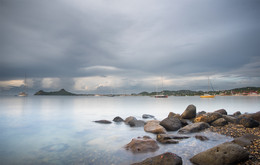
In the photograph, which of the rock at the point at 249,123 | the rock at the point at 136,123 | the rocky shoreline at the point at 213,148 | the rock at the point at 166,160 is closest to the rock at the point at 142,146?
the rocky shoreline at the point at 213,148

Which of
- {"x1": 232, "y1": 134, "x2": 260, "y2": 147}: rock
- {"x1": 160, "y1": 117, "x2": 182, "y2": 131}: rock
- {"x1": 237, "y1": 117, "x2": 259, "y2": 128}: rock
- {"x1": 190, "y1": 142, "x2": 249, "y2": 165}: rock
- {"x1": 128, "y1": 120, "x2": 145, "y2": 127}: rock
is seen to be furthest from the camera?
{"x1": 128, "y1": 120, "x2": 145, "y2": 127}: rock

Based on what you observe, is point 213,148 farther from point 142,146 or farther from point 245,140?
point 142,146

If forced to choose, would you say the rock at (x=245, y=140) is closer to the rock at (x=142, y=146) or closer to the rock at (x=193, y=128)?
the rock at (x=193, y=128)

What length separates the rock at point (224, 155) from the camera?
7.48 m

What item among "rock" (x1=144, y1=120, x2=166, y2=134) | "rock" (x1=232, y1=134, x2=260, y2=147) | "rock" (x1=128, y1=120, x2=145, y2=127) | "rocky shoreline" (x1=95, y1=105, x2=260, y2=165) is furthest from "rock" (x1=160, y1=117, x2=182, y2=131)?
"rock" (x1=232, y1=134, x2=260, y2=147)

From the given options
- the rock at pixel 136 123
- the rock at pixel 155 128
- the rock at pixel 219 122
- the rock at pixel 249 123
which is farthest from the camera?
the rock at pixel 136 123

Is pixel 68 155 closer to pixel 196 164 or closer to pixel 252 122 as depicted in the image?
pixel 196 164

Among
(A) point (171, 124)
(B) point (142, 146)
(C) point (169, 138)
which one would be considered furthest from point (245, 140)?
(A) point (171, 124)

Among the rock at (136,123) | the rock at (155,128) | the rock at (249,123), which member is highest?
the rock at (249,123)

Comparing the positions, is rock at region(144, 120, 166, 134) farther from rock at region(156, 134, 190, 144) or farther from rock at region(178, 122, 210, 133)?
rock at region(156, 134, 190, 144)

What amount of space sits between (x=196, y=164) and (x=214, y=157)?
0.96 metres

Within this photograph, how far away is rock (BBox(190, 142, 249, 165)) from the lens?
7.48 m

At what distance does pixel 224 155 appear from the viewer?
7.60m

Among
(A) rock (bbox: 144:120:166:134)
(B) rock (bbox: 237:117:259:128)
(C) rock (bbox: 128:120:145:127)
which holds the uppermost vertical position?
(B) rock (bbox: 237:117:259:128)
